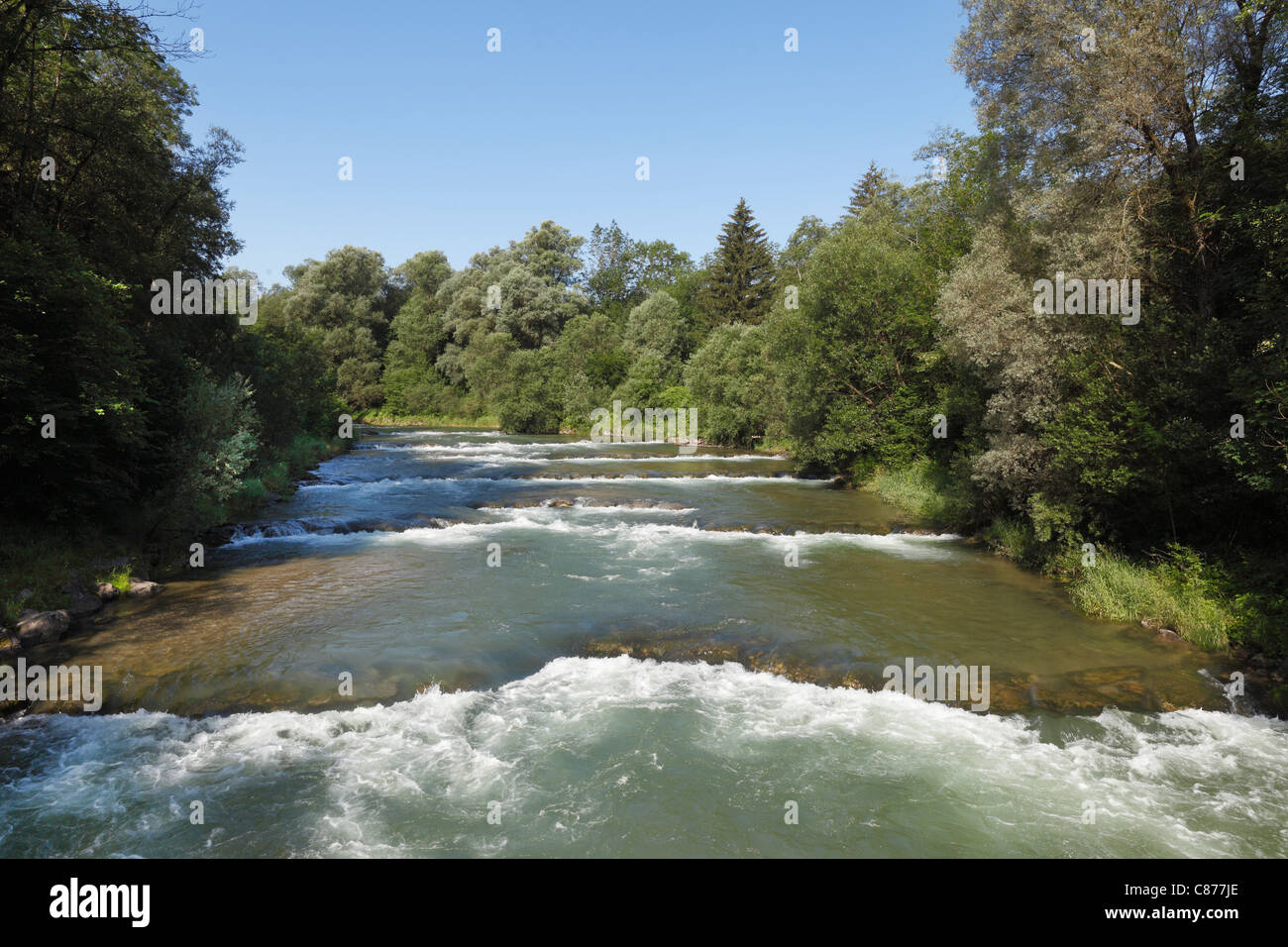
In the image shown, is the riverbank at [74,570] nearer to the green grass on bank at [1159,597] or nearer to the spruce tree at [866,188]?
the green grass on bank at [1159,597]

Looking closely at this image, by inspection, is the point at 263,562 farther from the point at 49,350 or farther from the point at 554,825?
the point at 554,825

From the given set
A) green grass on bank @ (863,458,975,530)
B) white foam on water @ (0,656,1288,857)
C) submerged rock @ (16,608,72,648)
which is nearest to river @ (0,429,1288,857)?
white foam on water @ (0,656,1288,857)

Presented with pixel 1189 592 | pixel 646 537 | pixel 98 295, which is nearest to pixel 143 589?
pixel 98 295

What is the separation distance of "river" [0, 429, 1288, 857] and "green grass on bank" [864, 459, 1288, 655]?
1.65 ft

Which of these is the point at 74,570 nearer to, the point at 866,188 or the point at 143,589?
the point at 143,589

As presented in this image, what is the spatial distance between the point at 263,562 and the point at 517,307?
60.9 meters

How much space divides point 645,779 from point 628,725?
1.20 meters

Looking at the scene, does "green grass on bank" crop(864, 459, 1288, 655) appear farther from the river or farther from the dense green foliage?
the dense green foliage

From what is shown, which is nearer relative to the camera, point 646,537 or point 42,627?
point 42,627

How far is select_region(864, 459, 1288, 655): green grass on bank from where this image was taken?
32.6 ft

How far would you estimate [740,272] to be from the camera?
201 feet

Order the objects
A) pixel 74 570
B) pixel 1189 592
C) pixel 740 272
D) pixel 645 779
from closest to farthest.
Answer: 1. pixel 645 779
2. pixel 1189 592
3. pixel 74 570
4. pixel 740 272

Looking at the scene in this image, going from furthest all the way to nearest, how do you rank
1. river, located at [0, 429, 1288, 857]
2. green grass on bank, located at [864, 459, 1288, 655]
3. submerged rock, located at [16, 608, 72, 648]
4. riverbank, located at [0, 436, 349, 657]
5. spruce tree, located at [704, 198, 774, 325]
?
spruce tree, located at [704, 198, 774, 325], riverbank, located at [0, 436, 349, 657], submerged rock, located at [16, 608, 72, 648], green grass on bank, located at [864, 459, 1288, 655], river, located at [0, 429, 1288, 857]

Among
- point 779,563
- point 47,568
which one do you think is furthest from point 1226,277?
Answer: point 47,568
